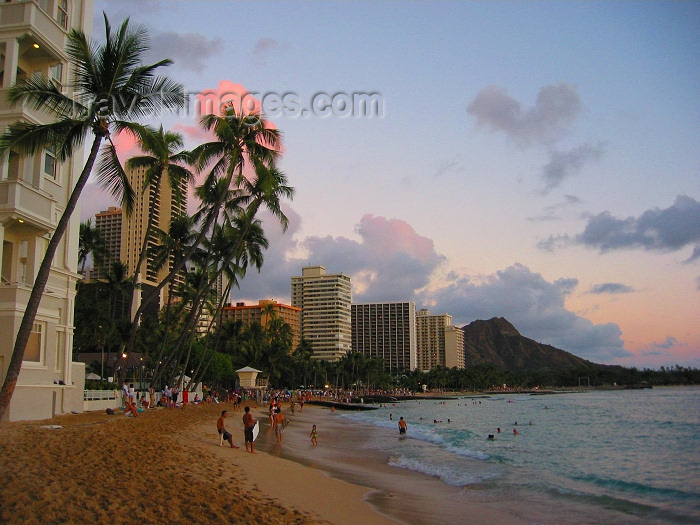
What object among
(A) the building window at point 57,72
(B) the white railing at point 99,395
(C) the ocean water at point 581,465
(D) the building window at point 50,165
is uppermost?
(A) the building window at point 57,72

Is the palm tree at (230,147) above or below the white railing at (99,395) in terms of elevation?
above

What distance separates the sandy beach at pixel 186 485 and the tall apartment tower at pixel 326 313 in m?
170

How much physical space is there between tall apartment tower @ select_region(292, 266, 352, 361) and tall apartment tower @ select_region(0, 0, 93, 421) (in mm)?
166229

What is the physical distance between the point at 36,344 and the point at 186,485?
11.4 metres

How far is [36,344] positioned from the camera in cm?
1875

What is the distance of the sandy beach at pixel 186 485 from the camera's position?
787 cm

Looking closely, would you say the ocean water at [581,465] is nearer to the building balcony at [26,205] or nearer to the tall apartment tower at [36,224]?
the tall apartment tower at [36,224]

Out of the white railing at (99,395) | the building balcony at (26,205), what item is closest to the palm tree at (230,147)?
the white railing at (99,395)

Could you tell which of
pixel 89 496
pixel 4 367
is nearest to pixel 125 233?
pixel 4 367

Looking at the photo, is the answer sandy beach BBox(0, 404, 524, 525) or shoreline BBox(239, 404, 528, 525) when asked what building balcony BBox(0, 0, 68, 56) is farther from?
shoreline BBox(239, 404, 528, 525)

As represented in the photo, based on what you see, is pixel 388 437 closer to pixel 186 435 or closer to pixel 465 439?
pixel 465 439

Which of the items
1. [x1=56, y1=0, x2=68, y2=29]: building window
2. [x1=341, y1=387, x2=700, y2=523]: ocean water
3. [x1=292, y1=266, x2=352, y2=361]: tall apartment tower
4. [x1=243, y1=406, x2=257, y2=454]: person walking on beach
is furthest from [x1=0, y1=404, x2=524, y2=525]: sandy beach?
[x1=292, y1=266, x2=352, y2=361]: tall apartment tower

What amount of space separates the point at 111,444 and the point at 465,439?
22.0 metres

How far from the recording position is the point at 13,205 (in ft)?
55.1
